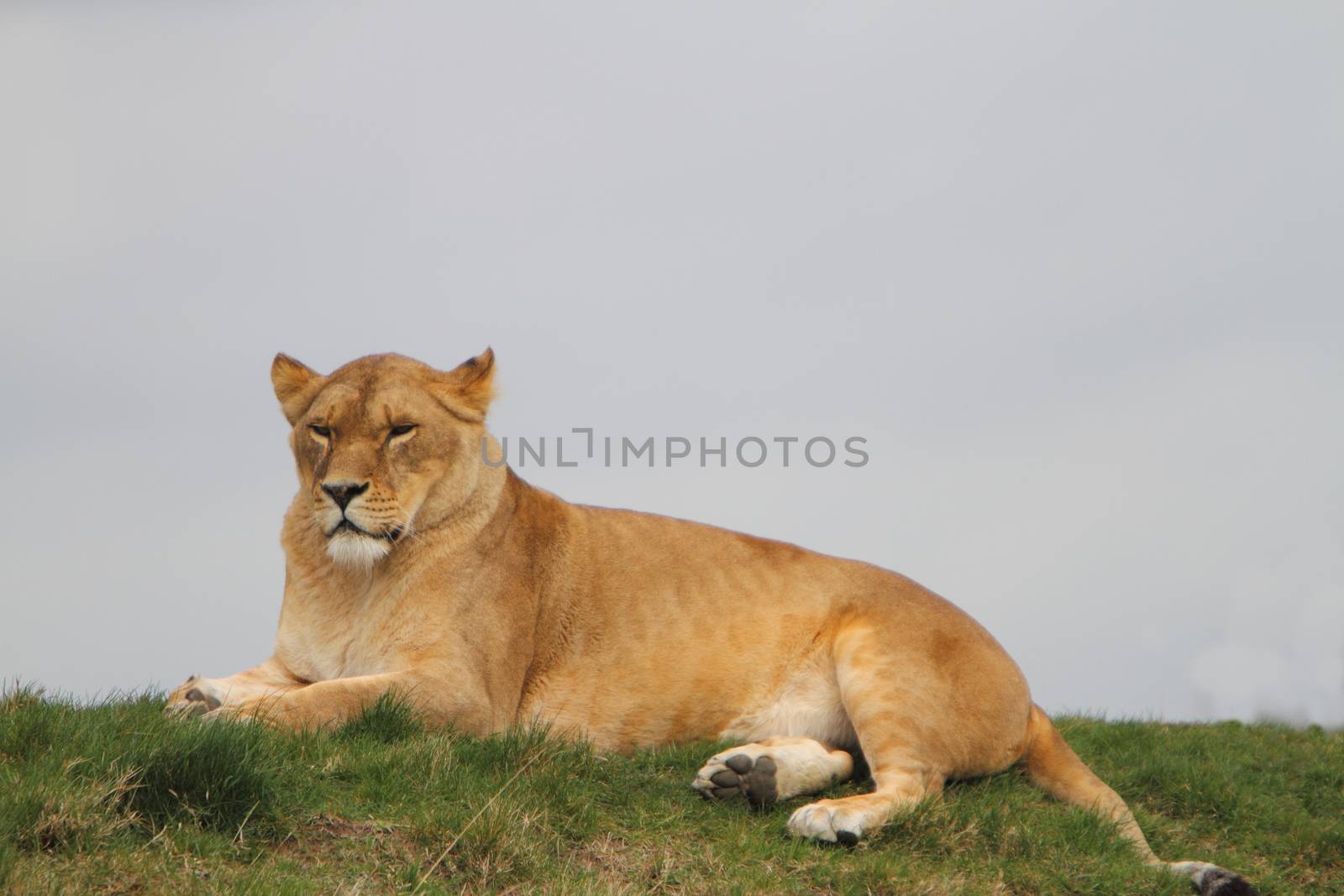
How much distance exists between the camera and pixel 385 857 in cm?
514

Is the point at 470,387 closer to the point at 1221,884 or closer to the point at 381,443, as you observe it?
the point at 381,443

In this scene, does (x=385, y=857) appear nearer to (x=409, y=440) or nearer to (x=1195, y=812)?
(x=409, y=440)

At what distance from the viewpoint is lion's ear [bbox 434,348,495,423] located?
7.38m

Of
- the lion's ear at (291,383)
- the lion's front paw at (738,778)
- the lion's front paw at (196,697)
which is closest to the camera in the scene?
the lion's front paw at (196,697)

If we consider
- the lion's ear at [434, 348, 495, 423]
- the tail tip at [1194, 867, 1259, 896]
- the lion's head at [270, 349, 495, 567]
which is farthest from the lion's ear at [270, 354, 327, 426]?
the tail tip at [1194, 867, 1259, 896]

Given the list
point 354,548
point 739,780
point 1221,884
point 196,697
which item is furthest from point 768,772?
point 196,697

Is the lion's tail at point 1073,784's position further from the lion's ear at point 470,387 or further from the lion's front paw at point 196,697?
the lion's front paw at point 196,697

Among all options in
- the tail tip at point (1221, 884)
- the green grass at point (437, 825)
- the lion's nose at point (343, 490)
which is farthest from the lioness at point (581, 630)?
the green grass at point (437, 825)

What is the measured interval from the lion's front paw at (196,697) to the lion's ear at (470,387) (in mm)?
1853

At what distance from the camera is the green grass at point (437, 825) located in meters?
4.75

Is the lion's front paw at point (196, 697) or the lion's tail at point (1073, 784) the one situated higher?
the lion's front paw at point (196, 697)

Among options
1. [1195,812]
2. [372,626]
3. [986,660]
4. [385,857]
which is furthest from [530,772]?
[1195,812]

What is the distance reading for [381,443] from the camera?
6930mm

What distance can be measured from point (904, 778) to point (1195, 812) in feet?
8.53
